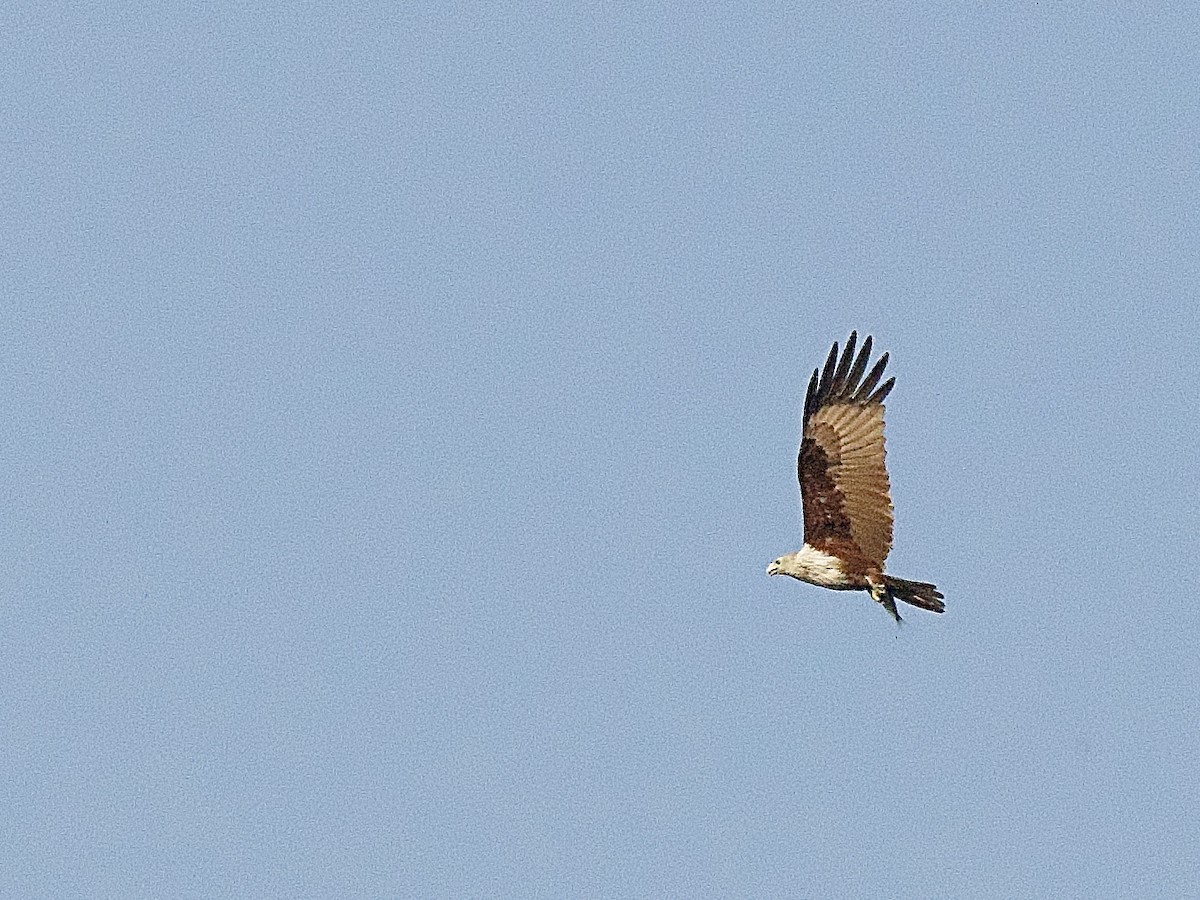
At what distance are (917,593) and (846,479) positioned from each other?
1.15 metres

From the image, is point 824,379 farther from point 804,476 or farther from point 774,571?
point 774,571

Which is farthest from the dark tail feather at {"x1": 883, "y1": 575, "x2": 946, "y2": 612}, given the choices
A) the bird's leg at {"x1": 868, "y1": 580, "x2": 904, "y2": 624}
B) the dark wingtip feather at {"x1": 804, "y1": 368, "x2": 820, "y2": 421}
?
the dark wingtip feather at {"x1": 804, "y1": 368, "x2": 820, "y2": 421}

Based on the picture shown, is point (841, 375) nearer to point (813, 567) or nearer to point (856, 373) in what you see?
point (856, 373)

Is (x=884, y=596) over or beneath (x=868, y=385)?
beneath

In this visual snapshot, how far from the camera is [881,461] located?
39.9ft

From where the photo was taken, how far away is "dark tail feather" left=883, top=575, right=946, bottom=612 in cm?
1159

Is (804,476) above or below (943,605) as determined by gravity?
above

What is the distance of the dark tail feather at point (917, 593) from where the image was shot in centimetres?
1159

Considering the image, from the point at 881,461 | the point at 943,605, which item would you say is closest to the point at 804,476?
the point at 881,461

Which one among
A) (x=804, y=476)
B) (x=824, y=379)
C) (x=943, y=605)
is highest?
(x=824, y=379)

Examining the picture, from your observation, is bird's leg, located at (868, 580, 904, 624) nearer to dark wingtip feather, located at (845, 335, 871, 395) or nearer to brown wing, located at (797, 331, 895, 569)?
brown wing, located at (797, 331, 895, 569)

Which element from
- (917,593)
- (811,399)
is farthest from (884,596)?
(811,399)

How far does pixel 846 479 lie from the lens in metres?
12.2

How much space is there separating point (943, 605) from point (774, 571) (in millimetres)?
1705
